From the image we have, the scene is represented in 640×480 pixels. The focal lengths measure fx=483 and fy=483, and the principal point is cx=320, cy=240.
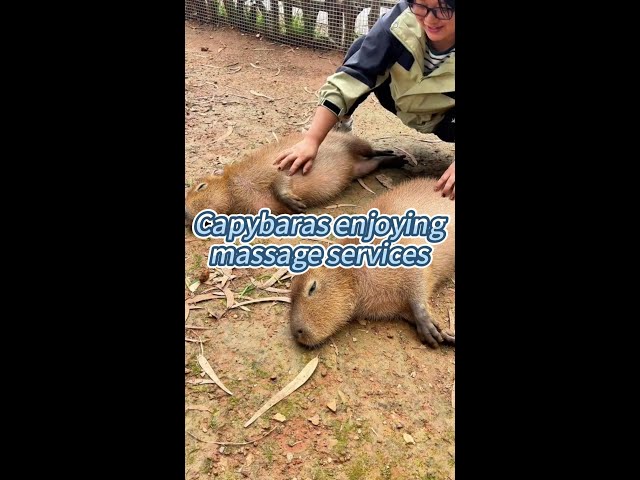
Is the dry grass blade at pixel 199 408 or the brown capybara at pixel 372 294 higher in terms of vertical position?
the brown capybara at pixel 372 294

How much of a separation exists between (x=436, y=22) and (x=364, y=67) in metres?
0.57

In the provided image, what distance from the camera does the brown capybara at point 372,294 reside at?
8.07 ft

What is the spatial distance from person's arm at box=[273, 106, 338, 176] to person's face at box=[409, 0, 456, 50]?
0.81 m

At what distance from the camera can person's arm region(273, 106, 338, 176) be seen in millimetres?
3354

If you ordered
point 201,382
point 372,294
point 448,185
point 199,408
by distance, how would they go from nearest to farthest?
point 199,408, point 201,382, point 372,294, point 448,185

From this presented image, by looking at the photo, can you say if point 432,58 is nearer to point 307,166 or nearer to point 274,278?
point 307,166

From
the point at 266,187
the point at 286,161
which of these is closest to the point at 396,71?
the point at 286,161

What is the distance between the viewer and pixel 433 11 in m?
2.87

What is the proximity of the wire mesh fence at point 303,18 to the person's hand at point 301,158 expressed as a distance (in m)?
2.93

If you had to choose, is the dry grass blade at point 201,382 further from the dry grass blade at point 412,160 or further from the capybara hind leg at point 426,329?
the dry grass blade at point 412,160

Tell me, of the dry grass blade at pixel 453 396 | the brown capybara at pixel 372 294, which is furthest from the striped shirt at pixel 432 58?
the dry grass blade at pixel 453 396

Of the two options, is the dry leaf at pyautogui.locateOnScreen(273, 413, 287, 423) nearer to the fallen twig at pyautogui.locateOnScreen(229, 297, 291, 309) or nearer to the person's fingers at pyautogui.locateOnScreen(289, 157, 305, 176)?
the fallen twig at pyautogui.locateOnScreen(229, 297, 291, 309)

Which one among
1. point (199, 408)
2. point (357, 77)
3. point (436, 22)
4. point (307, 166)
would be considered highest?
point (436, 22)

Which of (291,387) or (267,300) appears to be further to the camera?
(267,300)
